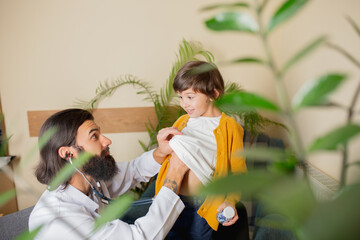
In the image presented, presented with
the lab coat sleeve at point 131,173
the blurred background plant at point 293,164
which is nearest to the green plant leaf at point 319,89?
the blurred background plant at point 293,164

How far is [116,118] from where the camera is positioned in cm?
296

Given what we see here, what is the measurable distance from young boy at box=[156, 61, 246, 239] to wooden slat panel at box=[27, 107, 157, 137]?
1324mm

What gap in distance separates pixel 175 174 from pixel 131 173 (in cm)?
63

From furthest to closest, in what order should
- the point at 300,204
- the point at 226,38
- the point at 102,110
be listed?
the point at 102,110
the point at 226,38
the point at 300,204

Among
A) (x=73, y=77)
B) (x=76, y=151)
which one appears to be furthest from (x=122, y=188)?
(x=73, y=77)

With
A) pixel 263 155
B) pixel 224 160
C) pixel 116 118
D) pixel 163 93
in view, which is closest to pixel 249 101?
pixel 263 155

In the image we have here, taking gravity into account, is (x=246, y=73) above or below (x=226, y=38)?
below

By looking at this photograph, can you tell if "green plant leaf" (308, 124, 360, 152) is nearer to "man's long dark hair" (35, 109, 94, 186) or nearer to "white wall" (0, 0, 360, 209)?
"man's long dark hair" (35, 109, 94, 186)

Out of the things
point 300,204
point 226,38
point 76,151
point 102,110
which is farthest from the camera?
point 102,110

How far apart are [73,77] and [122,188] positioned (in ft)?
5.38

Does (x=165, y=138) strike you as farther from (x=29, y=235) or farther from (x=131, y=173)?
(x=29, y=235)

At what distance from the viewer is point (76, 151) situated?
1477 millimetres

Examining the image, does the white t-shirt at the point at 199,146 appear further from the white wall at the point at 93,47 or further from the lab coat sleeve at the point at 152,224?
the white wall at the point at 93,47

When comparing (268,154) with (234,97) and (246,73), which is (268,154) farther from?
(246,73)
